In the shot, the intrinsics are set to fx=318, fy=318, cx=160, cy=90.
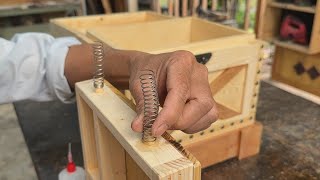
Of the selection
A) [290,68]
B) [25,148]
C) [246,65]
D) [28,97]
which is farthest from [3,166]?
[290,68]

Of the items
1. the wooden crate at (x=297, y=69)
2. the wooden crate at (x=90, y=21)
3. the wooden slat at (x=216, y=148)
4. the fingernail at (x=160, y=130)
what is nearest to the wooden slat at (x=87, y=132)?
the fingernail at (x=160, y=130)

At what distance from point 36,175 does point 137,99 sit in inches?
20.4

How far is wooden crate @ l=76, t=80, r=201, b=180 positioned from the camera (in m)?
0.35

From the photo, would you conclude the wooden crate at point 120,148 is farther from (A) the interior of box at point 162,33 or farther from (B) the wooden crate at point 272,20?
(B) the wooden crate at point 272,20

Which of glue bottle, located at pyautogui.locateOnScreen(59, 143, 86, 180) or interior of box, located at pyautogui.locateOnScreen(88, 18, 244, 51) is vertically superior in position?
interior of box, located at pyautogui.locateOnScreen(88, 18, 244, 51)

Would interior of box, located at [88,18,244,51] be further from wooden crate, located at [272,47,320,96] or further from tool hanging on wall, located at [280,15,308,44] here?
wooden crate, located at [272,47,320,96]

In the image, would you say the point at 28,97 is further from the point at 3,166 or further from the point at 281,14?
the point at 281,14

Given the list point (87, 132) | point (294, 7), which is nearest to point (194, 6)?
point (294, 7)

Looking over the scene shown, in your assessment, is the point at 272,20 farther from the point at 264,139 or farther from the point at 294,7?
the point at 264,139

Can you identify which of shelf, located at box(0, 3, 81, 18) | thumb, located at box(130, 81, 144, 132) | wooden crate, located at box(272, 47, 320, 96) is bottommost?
wooden crate, located at box(272, 47, 320, 96)

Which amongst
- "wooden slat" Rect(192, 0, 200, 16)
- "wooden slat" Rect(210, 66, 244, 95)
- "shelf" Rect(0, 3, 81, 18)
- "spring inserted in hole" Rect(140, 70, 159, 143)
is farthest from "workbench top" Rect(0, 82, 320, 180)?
"shelf" Rect(0, 3, 81, 18)

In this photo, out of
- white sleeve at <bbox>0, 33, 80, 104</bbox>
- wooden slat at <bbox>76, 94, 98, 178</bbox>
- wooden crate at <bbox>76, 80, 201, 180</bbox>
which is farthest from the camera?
white sleeve at <bbox>0, 33, 80, 104</bbox>

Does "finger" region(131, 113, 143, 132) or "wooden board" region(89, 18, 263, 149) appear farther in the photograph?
"wooden board" region(89, 18, 263, 149)

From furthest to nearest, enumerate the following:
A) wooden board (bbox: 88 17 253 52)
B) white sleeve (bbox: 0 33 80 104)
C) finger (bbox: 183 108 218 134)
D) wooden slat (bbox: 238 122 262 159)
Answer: wooden board (bbox: 88 17 253 52), wooden slat (bbox: 238 122 262 159), white sleeve (bbox: 0 33 80 104), finger (bbox: 183 108 218 134)
